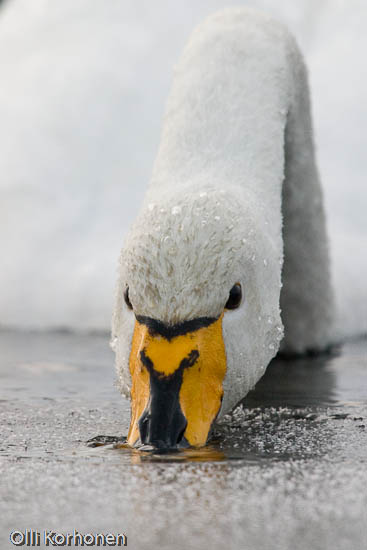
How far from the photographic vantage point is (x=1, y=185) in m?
7.66

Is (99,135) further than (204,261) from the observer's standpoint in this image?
Yes

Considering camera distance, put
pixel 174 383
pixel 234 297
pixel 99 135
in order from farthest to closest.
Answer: pixel 99 135, pixel 234 297, pixel 174 383

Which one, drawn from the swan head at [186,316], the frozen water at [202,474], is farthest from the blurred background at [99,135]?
the swan head at [186,316]

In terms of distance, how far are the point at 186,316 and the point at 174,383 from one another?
0.67 ft

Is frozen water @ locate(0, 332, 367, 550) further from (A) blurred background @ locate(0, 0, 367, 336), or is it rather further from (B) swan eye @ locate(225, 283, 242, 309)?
(A) blurred background @ locate(0, 0, 367, 336)

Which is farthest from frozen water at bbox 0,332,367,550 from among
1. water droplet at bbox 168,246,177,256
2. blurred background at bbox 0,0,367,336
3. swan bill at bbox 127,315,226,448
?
blurred background at bbox 0,0,367,336

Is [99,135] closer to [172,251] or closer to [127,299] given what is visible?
[127,299]

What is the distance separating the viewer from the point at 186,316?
12.2 feet

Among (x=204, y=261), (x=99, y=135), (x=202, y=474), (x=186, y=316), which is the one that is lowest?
(x=202, y=474)

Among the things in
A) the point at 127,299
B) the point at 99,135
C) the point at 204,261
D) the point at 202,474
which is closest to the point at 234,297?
the point at 204,261

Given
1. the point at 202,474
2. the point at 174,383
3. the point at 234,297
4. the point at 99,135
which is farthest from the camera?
the point at 99,135

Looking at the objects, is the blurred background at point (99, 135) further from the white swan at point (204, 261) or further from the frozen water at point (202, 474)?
the frozen water at point (202, 474)

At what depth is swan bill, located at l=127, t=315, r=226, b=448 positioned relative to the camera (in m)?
3.62

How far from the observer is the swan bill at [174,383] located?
3619 millimetres
